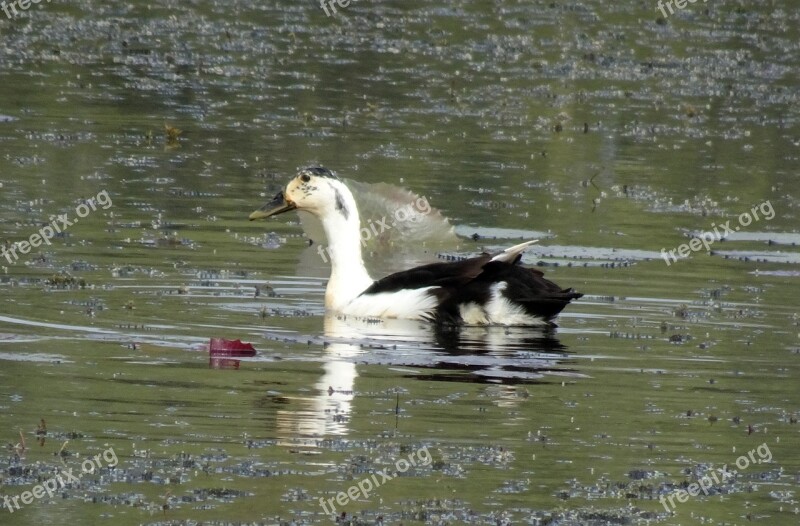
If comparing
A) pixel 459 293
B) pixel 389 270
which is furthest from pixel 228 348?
pixel 389 270

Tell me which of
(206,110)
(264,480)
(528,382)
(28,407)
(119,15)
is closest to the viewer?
(264,480)

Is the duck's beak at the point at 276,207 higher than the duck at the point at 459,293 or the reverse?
higher

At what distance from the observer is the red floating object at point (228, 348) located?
11.6 metres

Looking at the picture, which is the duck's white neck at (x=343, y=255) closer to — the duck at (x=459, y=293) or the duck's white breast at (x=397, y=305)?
the duck at (x=459, y=293)

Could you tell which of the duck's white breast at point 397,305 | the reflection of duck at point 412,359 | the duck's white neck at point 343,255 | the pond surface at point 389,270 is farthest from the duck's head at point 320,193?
the reflection of duck at point 412,359

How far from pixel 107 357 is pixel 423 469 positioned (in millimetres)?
3086

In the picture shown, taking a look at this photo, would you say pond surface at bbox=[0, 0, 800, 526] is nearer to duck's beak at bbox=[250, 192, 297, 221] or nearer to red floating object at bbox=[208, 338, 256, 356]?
red floating object at bbox=[208, 338, 256, 356]

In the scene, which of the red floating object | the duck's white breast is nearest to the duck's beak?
the duck's white breast

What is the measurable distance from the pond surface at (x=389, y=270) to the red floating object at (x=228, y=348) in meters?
0.13

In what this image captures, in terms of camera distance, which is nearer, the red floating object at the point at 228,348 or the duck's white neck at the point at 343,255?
the red floating object at the point at 228,348

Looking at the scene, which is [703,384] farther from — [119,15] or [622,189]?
[119,15]

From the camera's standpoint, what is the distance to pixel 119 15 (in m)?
32.5

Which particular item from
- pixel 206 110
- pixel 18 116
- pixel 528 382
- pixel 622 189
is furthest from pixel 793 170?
pixel 528 382

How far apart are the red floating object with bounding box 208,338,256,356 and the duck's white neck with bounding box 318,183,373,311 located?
192 cm
